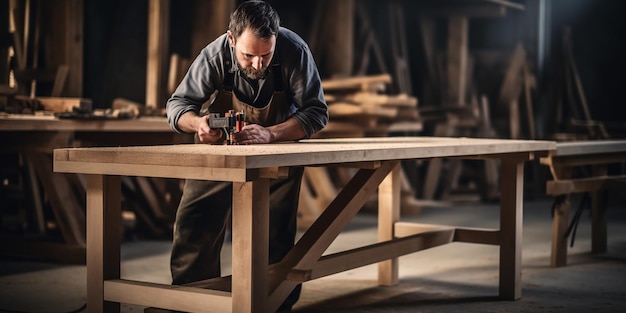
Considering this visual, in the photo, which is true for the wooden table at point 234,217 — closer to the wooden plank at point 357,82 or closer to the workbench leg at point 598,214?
the workbench leg at point 598,214

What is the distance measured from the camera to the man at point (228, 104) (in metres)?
4.13

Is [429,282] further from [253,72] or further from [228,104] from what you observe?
[253,72]

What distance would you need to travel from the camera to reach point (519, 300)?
5.11 m

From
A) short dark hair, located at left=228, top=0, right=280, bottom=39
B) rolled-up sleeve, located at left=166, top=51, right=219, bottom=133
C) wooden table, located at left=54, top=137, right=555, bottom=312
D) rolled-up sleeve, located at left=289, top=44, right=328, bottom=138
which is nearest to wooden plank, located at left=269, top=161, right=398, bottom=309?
wooden table, located at left=54, top=137, right=555, bottom=312

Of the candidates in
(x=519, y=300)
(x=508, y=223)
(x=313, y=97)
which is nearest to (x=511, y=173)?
(x=508, y=223)

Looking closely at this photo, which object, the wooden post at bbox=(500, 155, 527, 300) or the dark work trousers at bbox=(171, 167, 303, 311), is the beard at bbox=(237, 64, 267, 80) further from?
the wooden post at bbox=(500, 155, 527, 300)

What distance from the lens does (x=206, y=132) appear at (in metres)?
3.89

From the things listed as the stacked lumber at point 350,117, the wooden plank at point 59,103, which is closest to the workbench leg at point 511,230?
the wooden plank at point 59,103

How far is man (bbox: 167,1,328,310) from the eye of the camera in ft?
13.6

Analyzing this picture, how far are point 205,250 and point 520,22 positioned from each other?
9255mm

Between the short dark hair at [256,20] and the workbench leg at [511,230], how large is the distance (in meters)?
1.84

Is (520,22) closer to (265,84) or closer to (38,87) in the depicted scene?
(38,87)

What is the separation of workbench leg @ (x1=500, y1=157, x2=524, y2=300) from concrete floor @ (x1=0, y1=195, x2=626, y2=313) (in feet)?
0.30

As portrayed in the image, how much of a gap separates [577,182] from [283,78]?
2828 mm
